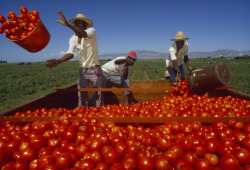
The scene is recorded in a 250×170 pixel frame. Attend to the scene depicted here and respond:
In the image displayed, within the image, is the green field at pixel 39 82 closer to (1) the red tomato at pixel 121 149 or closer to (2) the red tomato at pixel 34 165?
(2) the red tomato at pixel 34 165

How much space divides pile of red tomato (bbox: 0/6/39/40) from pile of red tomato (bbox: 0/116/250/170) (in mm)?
2170

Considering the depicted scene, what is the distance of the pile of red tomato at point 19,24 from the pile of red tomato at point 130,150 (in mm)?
2170

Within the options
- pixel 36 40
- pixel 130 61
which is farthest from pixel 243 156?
pixel 130 61

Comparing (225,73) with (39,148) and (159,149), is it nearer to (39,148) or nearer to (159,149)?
(159,149)

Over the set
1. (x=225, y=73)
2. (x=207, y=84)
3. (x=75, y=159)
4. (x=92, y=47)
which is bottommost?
(x=75, y=159)

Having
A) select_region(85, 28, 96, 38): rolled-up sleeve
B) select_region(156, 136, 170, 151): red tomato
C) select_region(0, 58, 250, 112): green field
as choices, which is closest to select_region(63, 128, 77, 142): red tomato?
select_region(156, 136, 170, 151): red tomato

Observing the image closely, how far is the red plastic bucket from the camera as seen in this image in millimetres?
3283

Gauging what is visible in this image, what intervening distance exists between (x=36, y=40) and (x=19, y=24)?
0.59m

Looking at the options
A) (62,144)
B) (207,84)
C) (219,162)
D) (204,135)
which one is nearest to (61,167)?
(62,144)

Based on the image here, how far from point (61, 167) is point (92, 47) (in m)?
3.49

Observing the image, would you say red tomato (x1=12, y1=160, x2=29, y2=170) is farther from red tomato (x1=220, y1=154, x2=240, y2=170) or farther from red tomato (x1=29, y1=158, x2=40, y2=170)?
red tomato (x1=220, y1=154, x2=240, y2=170)

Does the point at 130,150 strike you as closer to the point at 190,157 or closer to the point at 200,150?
the point at 190,157

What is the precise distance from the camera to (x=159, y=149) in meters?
2.05

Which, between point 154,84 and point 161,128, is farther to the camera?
point 154,84
